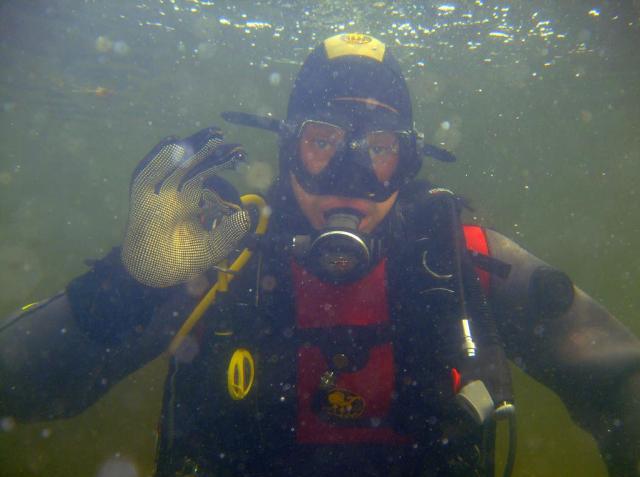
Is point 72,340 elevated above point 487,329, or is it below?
below

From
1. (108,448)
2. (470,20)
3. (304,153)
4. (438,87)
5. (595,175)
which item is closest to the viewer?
(304,153)

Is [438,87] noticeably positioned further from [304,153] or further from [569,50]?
[304,153]

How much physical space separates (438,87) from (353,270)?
2419 centimetres

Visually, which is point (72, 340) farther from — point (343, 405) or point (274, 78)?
point (274, 78)

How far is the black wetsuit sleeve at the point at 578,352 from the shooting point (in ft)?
8.66

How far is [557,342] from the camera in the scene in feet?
9.91

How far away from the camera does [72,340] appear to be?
2803mm

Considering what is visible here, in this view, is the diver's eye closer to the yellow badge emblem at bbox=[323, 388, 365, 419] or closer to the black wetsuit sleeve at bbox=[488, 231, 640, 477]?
the black wetsuit sleeve at bbox=[488, 231, 640, 477]

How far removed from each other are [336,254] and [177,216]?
1.18 m

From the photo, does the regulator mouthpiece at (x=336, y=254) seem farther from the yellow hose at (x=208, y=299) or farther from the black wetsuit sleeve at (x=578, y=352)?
the black wetsuit sleeve at (x=578, y=352)

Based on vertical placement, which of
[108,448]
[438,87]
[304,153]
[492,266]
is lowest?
[108,448]

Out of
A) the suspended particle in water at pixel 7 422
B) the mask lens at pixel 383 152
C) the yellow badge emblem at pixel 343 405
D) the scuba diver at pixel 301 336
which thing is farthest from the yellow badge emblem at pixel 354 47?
the suspended particle in water at pixel 7 422

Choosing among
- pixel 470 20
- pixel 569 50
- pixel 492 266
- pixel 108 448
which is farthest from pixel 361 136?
pixel 569 50

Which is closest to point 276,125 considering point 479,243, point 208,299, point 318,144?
point 318,144
